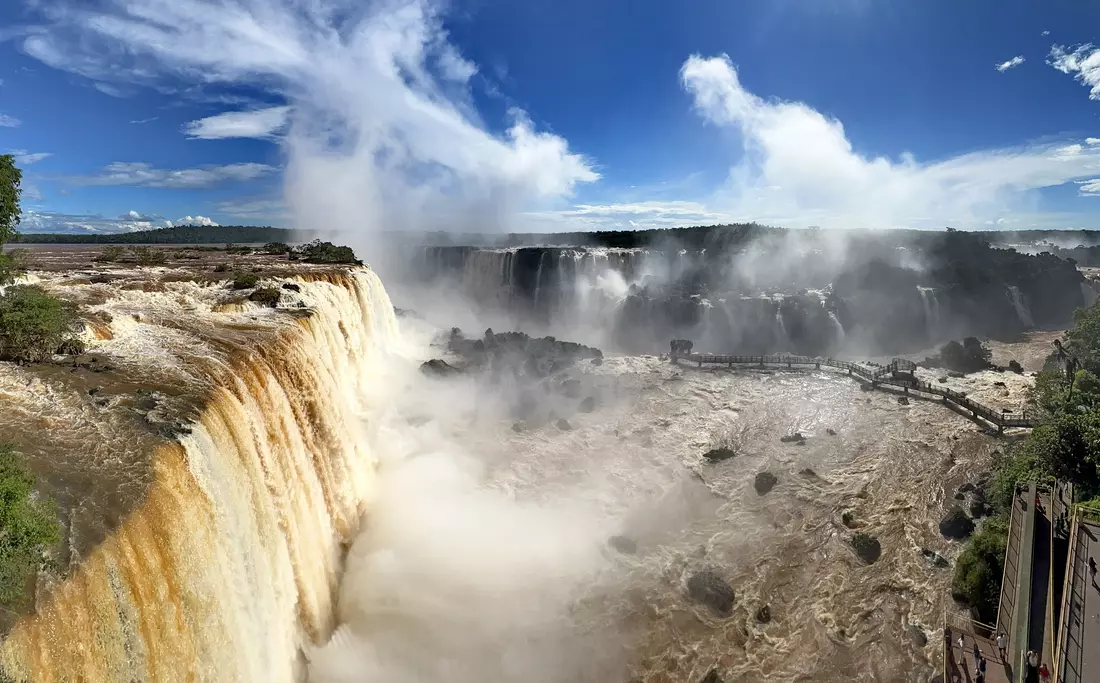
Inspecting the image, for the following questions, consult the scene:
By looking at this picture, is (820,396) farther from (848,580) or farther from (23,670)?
(23,670)

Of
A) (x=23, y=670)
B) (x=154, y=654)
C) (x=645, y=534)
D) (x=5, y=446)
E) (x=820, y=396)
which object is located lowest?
(x=645, y=534)

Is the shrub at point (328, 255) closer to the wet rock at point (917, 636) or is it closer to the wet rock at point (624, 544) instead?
the wet rock at point (624, 544)

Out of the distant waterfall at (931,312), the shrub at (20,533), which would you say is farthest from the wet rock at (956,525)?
the distant waterfall at (931,312)

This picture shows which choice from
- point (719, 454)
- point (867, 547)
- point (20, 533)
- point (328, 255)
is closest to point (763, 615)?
point (867, 547)

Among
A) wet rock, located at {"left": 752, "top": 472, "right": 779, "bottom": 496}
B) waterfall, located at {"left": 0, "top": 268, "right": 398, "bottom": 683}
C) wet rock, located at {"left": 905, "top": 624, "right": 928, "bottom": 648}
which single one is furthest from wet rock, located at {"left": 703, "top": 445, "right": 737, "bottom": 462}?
waterfall, located at {"left": 0, "top": 268, "right": 398, "bottom": 683}

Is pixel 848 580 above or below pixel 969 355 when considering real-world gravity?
below

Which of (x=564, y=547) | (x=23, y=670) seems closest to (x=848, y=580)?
(x=564, y=547)
